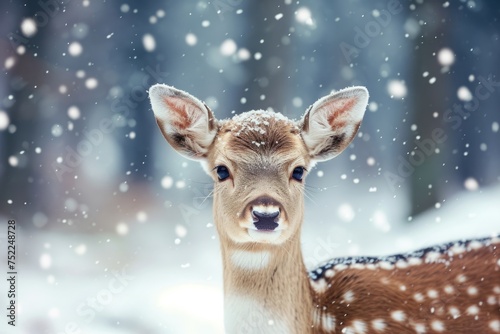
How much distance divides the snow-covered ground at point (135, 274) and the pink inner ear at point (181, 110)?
332 millimetres

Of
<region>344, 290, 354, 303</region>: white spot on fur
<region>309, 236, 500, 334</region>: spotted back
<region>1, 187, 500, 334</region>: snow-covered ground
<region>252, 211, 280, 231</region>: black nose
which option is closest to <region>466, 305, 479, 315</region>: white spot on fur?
<region>309, 236, 500, 334</region>: spotted back

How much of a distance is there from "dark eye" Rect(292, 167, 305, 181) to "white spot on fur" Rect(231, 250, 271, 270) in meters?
0.15

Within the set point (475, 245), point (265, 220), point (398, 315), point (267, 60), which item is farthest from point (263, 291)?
point (267, 60)

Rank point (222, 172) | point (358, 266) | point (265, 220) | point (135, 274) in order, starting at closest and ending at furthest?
point (265, 220)
point (222, 172)
point (358, 266)
point (135, 274)

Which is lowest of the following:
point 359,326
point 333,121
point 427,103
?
point 359,326

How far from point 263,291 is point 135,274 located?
18.3 inches

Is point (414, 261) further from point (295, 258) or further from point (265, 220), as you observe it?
point (265, 220)

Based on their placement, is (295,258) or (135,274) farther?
(135,274)

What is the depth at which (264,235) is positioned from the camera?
1048 millimetres

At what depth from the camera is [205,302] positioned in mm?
1463

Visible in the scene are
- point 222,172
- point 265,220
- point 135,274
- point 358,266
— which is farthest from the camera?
point 135,274

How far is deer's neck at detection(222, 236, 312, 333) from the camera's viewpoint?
1.12 meters

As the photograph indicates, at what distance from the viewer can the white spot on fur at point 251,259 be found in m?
1.12

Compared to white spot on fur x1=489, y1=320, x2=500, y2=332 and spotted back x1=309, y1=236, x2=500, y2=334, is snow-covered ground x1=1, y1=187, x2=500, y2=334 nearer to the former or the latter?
spotted back x1=309, y1=236, x2=500, y2=334
